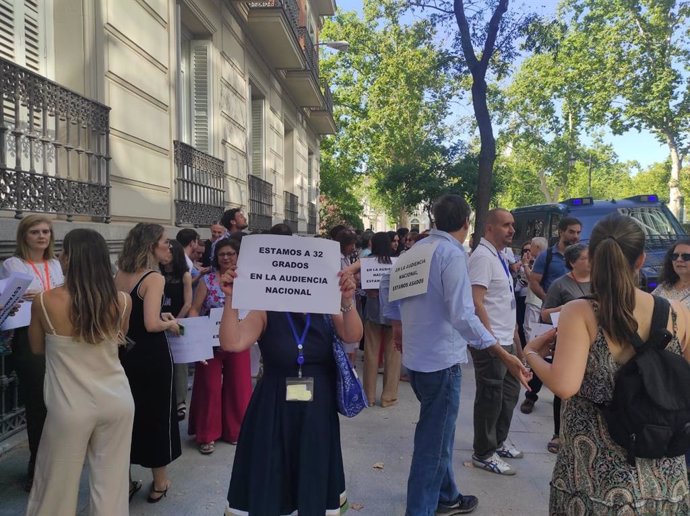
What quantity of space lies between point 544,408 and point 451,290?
362cm

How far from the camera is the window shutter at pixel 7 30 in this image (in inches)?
206

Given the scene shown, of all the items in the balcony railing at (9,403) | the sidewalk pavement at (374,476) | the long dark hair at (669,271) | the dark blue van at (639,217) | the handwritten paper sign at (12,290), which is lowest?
the sidewalk pavement at (374,476)

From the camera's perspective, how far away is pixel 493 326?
13.4 ft

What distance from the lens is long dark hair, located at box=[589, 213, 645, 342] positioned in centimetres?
215

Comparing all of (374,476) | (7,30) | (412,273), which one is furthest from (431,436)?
(7,30)

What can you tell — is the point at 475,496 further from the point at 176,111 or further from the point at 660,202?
the point at 660,202

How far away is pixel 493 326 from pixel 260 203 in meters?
9.95

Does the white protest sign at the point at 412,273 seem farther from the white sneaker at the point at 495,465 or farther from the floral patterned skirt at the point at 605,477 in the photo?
the white sneaker at the point at 495,465

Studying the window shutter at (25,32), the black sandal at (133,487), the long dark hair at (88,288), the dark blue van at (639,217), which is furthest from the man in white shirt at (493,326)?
the dark blue van at (639,217)

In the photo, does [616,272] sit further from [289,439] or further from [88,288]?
[88,288]

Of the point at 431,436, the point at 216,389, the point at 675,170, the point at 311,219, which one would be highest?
the point at 675,170

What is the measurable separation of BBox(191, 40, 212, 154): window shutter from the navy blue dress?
7857 millimetres

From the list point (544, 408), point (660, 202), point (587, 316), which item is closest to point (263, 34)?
point (660, 202)

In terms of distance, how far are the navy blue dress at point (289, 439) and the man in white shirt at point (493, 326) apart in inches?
63.7
